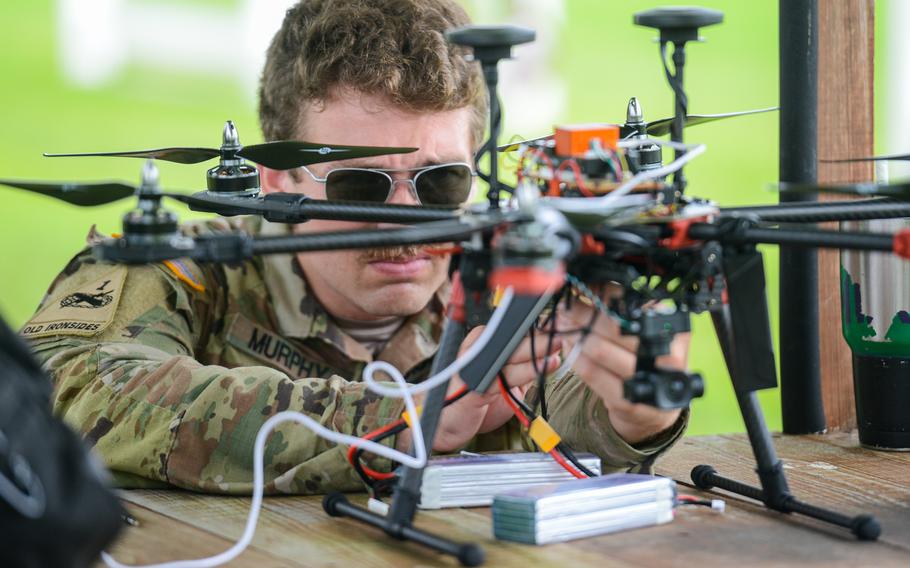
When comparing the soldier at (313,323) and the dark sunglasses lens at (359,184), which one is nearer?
the soldier at (313,323)

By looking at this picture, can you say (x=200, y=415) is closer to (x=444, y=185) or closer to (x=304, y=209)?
(x=304, y=209)

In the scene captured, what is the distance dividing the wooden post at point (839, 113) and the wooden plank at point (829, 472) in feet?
0.88

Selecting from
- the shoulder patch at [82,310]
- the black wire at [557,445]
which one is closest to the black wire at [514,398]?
the black wire at [557,445]

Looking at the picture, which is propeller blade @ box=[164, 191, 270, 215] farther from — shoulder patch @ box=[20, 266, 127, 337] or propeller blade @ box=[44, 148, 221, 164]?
shoulder patch @ box=[20, 266, 127, 337]

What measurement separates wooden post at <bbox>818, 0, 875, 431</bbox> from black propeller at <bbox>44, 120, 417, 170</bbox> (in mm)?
1240

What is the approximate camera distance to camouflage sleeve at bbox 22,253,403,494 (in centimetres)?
233

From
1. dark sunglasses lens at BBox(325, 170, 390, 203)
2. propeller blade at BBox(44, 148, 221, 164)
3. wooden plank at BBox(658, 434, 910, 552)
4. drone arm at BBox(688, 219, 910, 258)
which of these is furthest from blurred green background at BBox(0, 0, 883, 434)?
drone arm at BBox(688, 219, 910, 258)

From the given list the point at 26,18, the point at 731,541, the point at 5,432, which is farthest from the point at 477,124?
the point at 26,18

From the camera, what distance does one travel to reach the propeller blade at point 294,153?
2299 mm

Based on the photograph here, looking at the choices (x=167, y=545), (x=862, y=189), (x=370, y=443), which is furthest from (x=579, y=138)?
(x=167, y=545)

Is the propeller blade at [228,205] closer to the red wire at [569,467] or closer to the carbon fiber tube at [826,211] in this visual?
the red wire at [569,467]

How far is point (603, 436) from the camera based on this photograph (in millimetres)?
2334

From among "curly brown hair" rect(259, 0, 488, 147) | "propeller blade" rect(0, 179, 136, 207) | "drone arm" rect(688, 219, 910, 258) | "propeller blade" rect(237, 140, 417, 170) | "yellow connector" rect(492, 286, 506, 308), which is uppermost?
"curly brown hair" rect(259, 0, 488, 147)

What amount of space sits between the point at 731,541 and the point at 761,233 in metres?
0.49
